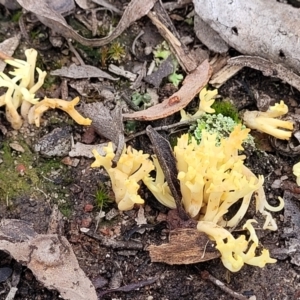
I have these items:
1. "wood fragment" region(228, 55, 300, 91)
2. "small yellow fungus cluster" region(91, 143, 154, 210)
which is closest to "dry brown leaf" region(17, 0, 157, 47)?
"wood fragment" region(228, 55, 300, 91)

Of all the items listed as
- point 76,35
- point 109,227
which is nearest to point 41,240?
point 109,227

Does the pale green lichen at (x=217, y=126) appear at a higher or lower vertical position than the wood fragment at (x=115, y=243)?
higher

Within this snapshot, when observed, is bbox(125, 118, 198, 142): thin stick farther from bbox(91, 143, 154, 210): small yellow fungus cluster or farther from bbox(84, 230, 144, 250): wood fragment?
bbox(84, 230, 144, 250): wood fragment

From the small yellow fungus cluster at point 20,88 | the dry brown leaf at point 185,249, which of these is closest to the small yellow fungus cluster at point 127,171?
the dry brown leaf at point 185,249

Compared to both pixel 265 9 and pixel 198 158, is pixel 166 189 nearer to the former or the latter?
pixel 198 158

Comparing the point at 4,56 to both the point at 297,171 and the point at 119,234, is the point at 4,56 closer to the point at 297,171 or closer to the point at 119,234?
the point at 119,234

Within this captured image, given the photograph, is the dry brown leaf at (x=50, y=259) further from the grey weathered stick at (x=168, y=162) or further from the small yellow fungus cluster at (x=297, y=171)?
the small yellow fungus cluster at (x=297, y=171)

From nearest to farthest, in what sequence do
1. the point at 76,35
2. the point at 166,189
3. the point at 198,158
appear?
the point at 198,158 → the point at 166,189 → the point at 76,35
